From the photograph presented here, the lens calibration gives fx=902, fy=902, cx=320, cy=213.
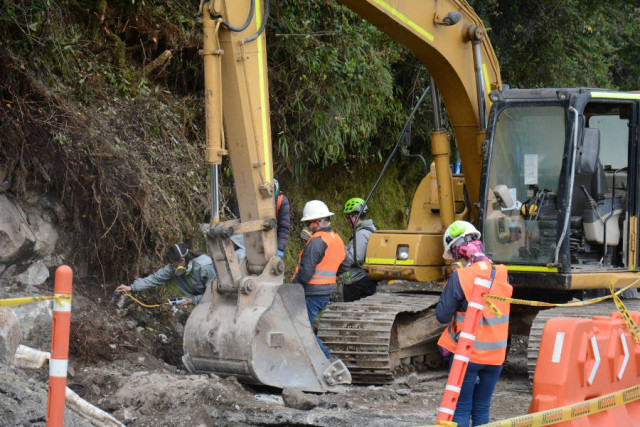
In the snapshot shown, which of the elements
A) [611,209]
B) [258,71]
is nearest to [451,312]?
[258,71]

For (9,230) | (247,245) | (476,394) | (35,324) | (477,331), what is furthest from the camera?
(9,230)

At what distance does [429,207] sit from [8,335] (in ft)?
16.9

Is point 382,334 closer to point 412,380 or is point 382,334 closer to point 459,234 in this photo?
point 412,380

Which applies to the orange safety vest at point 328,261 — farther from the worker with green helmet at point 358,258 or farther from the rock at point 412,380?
the worker with green helmet at point 358,258

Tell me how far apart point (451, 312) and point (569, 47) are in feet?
41.6

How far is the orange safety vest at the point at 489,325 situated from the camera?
5.81 metres

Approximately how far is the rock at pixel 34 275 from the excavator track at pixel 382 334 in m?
2.72

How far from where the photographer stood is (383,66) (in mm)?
13664

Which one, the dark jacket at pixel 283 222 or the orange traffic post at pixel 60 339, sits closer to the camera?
the orange traffic post at pixel 60 339

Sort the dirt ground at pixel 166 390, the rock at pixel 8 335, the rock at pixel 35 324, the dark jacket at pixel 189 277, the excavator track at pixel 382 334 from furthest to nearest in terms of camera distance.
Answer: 1. the dark jacket at pixel 189 277
2. the excavator track at pixel 382 334
3. the rock at pixel 35 324
4. the dirt ground at pixel 166 390
5. the rock at pixel 8 335

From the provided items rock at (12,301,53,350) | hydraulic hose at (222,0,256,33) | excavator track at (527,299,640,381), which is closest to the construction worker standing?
excavator track at (527,299,640,381)

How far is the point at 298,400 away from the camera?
680 centimetres

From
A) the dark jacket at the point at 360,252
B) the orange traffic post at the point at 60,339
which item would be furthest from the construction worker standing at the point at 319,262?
the orange traffic post at the point at 60,339

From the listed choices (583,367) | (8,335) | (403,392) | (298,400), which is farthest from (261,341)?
(583,367)
